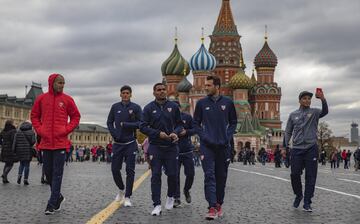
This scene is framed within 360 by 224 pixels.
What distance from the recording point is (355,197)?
11.5 metres

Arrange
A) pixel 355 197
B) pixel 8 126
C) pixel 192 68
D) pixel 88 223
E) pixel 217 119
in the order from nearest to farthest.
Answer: pixel 88 223 → pixel 217 119 → pixel 355 197 → pixel 8 126 → pixel 192 68

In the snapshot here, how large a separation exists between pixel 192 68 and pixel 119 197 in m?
90.7

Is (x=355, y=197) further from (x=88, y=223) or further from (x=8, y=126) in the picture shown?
(x=8, y=126)

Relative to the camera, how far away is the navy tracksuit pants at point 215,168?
8.29 m

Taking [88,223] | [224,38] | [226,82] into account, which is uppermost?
[224,38]

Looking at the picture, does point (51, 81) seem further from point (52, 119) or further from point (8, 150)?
point (8, 150)

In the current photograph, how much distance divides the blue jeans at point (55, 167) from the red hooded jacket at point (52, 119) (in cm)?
10

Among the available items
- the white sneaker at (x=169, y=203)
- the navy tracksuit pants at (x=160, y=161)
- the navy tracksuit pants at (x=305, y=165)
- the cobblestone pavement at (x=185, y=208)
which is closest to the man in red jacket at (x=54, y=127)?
the cobblestone pavement at (x=185, y=208)

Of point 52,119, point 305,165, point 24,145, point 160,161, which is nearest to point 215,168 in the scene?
point 160,161

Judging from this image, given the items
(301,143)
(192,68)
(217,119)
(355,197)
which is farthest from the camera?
(192,68)

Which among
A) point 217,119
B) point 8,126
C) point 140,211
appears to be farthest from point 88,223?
point 8,126

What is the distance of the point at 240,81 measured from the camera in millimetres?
101438

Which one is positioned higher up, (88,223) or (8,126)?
(8,126)

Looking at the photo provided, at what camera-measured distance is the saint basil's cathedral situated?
9888 centimetres
